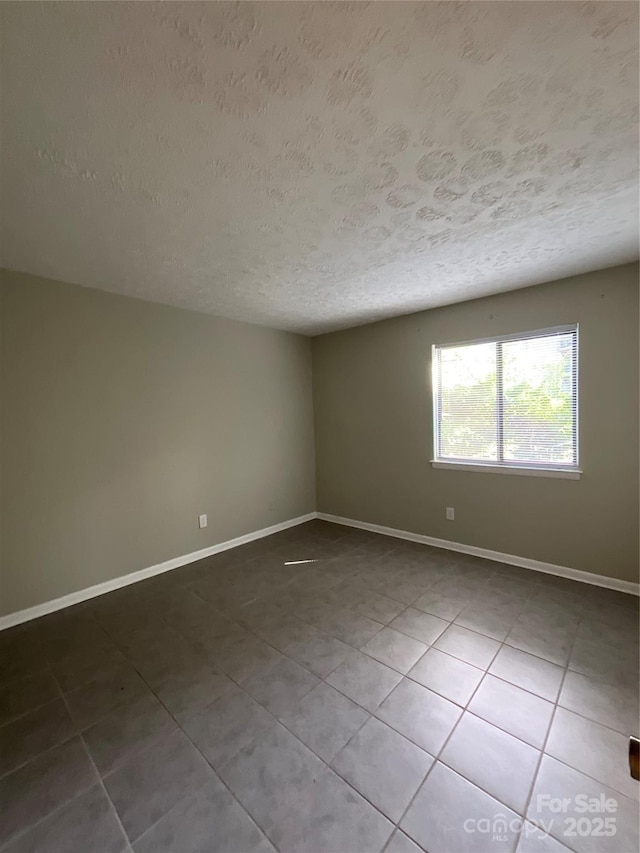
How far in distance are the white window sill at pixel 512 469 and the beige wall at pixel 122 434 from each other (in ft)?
6.50

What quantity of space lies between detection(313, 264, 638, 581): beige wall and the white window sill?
48 millimetres

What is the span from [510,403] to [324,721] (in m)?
Answer: 2.79

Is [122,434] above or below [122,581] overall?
above

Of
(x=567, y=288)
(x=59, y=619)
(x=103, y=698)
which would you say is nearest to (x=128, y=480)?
(x=59, y=619)

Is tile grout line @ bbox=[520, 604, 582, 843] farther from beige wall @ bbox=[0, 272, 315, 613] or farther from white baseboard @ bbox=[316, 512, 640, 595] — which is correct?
beige wall @ bbox=[0, 272, 315, 613]

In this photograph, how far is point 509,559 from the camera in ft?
10.5

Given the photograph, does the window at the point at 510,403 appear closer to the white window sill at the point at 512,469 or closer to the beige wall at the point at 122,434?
the white window sill at the point at 512,469

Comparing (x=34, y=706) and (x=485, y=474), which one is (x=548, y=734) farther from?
(x=34, y=706)

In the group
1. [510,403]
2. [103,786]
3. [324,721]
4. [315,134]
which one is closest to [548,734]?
[324,721]

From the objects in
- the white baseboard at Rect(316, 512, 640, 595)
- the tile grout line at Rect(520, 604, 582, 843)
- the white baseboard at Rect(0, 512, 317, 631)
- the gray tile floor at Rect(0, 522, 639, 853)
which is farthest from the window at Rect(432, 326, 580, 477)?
the white baseboard at Rect(0, 512, 317, 631)

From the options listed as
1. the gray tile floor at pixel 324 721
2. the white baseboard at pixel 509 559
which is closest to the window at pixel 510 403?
the white baseboard at pixel 509 559

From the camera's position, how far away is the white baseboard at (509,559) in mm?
2705

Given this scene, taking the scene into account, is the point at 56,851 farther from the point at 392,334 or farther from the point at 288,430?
the point at 392,334

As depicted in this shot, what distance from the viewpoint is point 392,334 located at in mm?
3938
